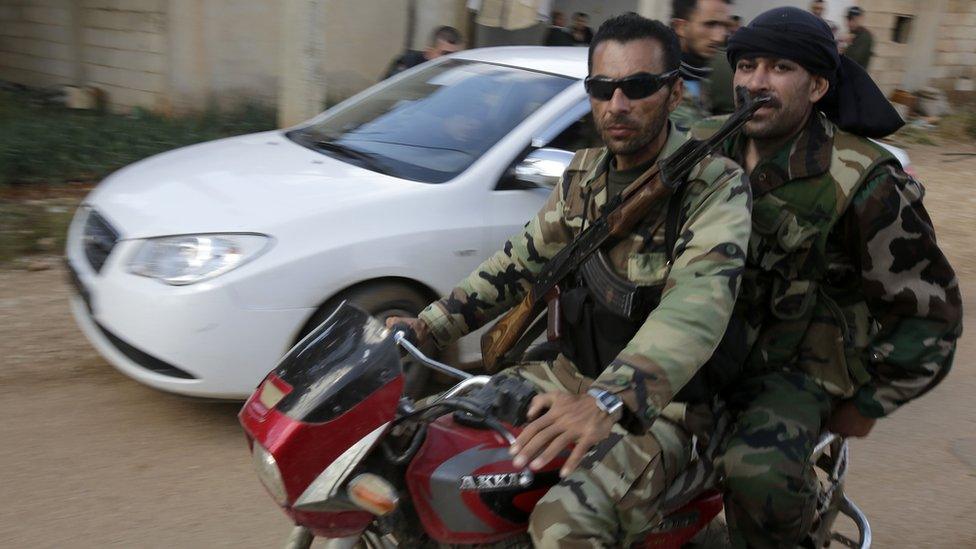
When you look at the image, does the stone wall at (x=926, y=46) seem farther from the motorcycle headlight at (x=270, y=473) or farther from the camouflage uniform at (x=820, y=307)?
the motorcycle headlight at (x=270, y=473)

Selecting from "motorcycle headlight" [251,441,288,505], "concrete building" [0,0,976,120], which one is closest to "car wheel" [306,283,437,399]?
"motorcycle headlight" [251,441,288,505]

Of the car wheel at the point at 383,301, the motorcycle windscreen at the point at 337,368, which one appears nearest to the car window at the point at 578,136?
the car wheel at the point at 383,301

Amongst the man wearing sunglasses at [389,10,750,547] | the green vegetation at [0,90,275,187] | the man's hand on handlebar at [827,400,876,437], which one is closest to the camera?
the man wearing sunglasses at [389,10,750,547]

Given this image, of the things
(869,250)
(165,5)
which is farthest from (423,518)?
(165,5)

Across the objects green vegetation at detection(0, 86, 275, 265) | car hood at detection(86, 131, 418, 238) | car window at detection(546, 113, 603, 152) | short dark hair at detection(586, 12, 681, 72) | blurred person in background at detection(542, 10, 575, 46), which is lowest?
green vegetation at detection(0, 86, 275, 265)

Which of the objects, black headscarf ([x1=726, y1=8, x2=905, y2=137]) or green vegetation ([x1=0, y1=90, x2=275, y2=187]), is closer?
black headscarf ([x1=726, y1=8, x2=905, y2=137])

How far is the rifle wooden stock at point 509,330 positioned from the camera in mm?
2473

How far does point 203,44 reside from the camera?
34.2 ft

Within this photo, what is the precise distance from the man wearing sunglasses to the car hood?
1703 millimetres

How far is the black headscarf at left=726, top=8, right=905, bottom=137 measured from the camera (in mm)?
2541

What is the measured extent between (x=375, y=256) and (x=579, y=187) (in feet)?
5.58

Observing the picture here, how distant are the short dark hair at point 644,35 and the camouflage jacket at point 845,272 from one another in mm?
487

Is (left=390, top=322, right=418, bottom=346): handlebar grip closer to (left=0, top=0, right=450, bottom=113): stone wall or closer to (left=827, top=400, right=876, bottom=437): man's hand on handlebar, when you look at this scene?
(left=827, top=400, right=876, bottom=437): man's hand on handlebar

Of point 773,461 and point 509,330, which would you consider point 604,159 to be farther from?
point 773,461
